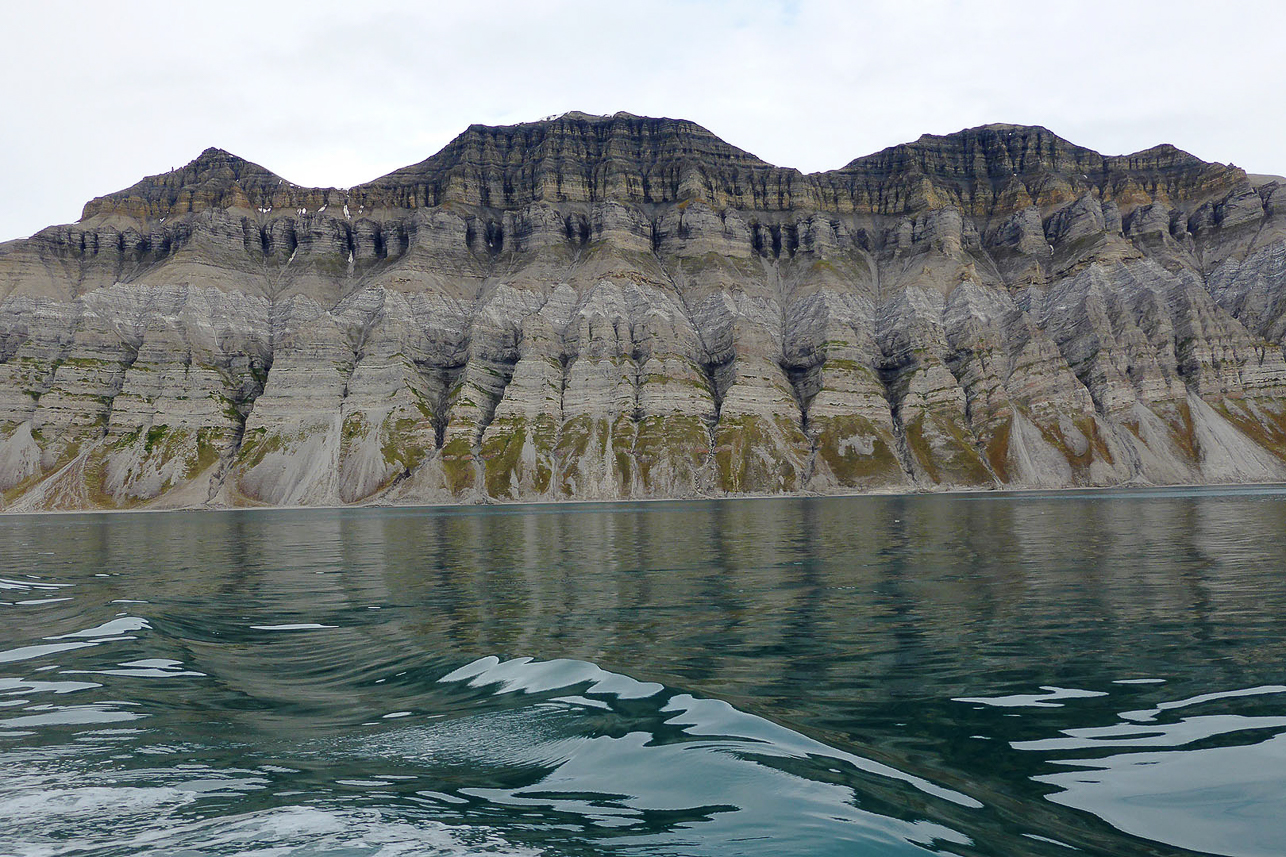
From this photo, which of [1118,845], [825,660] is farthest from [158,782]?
[825,660]

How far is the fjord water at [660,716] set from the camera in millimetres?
7215

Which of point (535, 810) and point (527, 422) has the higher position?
point (527, 422)

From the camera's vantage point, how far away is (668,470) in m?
185

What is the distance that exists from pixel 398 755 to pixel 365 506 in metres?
176

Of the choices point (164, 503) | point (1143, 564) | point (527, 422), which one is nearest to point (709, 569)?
point (1143, 564)

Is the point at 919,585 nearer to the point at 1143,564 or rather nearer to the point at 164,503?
the point at 1143,564

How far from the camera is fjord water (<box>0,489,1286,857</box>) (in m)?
7.21

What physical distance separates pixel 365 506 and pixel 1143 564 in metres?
168

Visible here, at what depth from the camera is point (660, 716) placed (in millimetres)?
11383

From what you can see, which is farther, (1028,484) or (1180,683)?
(1028,484)

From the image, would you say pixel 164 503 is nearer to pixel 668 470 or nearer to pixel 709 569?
pixel 668 470

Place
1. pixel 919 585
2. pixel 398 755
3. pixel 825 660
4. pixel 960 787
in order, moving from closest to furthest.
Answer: pixel 960 787 → pixel 398 755 → pixel 825 660 → pixel 919 585

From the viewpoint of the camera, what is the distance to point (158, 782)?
8.73 meters

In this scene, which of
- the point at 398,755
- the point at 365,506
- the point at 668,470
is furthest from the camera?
the point at 668,470
